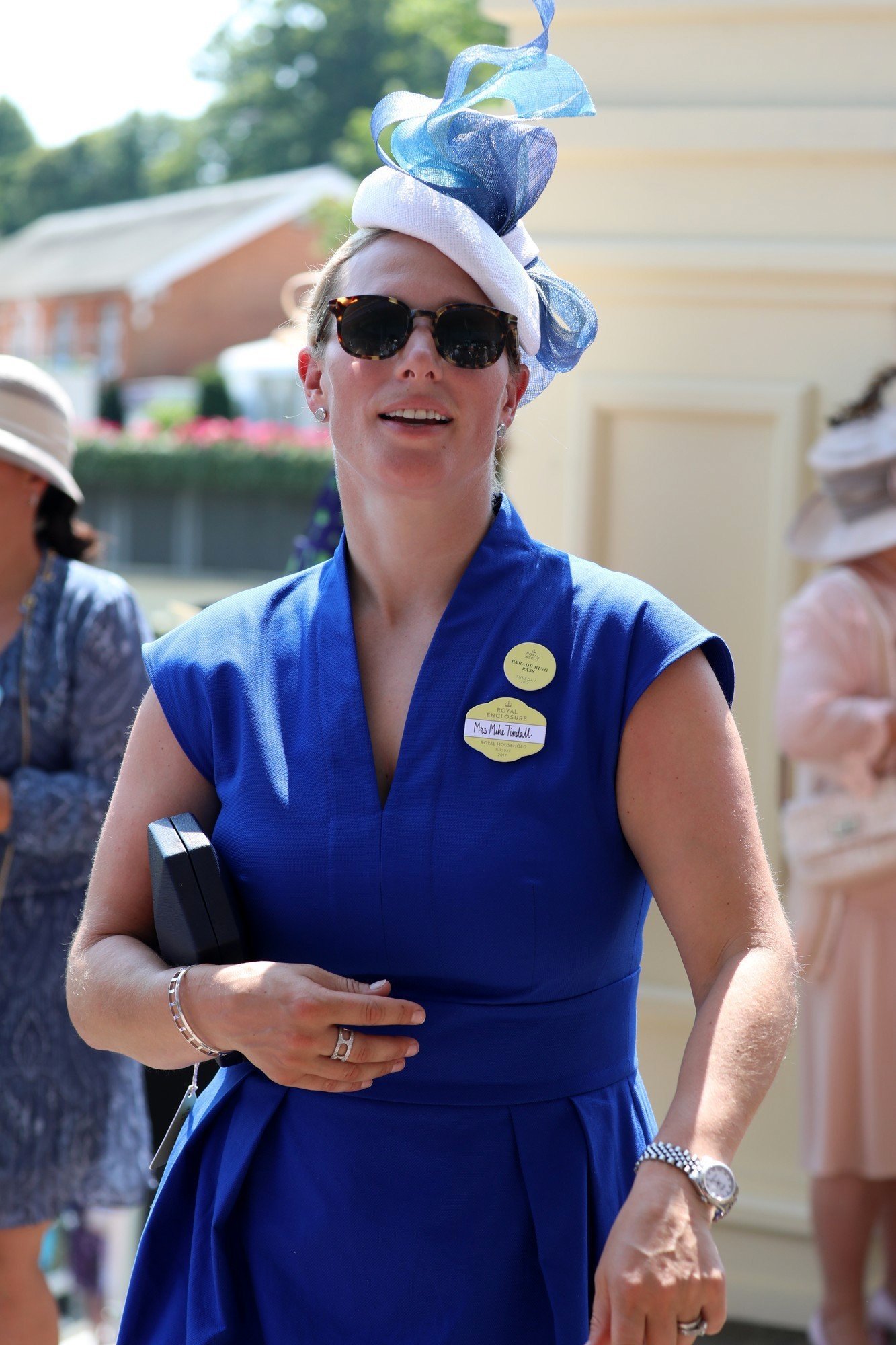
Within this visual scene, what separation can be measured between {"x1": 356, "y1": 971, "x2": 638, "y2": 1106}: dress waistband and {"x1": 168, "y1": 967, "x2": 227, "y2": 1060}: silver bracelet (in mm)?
190

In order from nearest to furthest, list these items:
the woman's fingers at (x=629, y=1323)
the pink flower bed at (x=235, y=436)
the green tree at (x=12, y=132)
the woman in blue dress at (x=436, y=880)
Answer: the woman's fingers at (x=629, y=1323), the woman in blue dress at (x=436, y=880), the pink flower bed at (x=235, y=436), the green tree at (x=12, y=132)

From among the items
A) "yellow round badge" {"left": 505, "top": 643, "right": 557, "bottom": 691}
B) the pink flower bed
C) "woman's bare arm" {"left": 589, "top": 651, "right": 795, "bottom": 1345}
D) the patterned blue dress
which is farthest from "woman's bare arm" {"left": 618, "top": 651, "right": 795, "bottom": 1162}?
the pink flower bed

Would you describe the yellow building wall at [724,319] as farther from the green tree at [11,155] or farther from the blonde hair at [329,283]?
the green tree at [11,155]

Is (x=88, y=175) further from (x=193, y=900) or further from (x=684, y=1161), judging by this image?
(x=684, y=1161)

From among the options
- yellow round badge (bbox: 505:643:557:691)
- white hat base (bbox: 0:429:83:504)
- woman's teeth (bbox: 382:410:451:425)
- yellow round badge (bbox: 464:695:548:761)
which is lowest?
yellow round badge (bbox: 464:695:548:761)

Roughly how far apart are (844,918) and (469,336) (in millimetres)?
2483

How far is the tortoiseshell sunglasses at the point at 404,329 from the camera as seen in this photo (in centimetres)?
169

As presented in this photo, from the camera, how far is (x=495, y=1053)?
1598 millimetres

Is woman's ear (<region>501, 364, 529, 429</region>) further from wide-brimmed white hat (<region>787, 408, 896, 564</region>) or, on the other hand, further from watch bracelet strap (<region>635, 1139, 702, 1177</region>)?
wide-brimmed white hat (<region>787, 408, 896, 564</region>)

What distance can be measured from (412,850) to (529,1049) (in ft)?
0.87

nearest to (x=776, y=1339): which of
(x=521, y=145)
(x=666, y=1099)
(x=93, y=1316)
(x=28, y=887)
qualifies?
(x=666, y=1099)

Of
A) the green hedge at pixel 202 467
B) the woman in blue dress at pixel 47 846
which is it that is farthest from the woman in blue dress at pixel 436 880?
the green hedge at pixel 202 467

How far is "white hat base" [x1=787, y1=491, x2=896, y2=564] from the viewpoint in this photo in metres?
3.64

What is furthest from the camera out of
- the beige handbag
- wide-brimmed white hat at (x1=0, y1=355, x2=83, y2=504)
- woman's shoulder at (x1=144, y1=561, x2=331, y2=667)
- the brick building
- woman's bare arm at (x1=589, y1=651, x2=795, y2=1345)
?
the brick building
